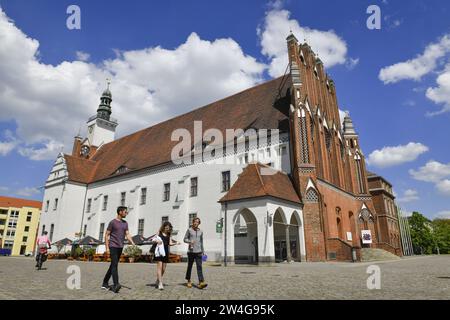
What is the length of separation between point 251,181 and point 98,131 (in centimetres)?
3816

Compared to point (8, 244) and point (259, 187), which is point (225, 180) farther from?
point (8, 244)

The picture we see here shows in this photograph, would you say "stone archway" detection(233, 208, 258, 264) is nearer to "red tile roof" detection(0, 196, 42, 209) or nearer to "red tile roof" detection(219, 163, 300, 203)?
"red tile roof" detection(219, 163, 300, 203)

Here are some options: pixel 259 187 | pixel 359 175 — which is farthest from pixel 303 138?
pixel 359 175

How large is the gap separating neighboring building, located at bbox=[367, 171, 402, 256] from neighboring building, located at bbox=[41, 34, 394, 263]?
71.3 ft

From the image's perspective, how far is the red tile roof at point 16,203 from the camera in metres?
85.7

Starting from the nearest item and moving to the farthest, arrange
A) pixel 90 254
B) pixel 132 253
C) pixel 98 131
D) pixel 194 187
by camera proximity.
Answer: pixel 132 253, pixel 194 187, pixel 90 254, pixel 98 131

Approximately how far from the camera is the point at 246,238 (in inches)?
1008

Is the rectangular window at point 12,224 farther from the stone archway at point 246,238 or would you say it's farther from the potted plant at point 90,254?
the stone archway at point 246,238

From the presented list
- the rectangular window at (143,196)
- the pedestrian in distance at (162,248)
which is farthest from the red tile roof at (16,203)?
the pedestrian in distance at (162,248)

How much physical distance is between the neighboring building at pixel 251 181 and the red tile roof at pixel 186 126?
0.16 meters

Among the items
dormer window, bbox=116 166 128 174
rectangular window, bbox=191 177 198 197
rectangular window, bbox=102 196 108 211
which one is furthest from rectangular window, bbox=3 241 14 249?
rectangular window, bbox=191 177 198 197

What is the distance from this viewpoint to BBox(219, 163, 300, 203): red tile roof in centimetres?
2141

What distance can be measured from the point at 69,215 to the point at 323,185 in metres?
30.6
